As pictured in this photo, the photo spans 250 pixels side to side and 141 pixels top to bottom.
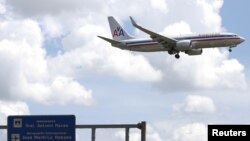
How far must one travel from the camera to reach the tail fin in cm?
11013

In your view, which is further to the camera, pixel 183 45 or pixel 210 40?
pixel 183 45

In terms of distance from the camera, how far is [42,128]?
25.4m

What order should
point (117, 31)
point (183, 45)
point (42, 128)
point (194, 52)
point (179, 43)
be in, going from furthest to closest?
point (117, 31), point (194, 52), point (179, 43), point (183, 45), point (42, 128)

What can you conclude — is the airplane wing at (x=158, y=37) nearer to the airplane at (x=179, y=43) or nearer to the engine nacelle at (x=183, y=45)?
the airplane at (x=179, y=43)

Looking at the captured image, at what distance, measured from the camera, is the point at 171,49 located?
9288 cm

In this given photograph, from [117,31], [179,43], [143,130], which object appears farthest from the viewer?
[117,31]

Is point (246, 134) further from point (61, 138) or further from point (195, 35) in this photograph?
point (195, 35)

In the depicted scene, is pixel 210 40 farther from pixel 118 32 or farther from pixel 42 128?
pixel 42 128

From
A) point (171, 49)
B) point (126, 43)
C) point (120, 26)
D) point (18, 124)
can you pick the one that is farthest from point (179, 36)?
point (18, 124)

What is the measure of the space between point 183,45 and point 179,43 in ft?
3.05

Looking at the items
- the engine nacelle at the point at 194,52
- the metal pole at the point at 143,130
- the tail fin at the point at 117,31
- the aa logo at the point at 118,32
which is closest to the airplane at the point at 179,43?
the engine nacelle at the point at 194,52

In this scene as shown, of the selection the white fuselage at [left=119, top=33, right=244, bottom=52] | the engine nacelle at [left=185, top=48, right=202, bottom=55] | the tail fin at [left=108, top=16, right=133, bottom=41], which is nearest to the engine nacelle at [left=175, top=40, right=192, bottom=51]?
the white fuselage at [left=119, top=33, right=244, bottom=52]

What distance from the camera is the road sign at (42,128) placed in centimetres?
2502

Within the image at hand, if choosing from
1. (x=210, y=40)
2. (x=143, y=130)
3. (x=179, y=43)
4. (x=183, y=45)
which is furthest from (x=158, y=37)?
(x=143, y=130)
